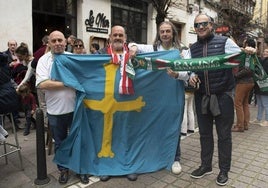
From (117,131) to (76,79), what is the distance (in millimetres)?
893

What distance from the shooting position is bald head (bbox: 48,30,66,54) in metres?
3.59

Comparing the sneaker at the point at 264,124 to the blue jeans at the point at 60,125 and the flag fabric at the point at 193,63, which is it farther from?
the blue jeans at the point at 60,125

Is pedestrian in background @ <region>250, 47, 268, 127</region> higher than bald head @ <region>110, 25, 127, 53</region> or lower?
lower

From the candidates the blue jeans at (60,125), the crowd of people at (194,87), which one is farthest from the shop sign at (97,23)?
the blue jeans at (60,125)

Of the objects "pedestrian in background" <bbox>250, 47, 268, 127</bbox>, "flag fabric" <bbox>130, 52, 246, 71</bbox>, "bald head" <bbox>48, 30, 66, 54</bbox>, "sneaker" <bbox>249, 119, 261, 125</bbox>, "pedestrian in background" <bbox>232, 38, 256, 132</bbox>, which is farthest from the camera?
"sneaker" <bbox>249, 119, 261, 125</bbox>

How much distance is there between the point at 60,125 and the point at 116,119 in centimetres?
74

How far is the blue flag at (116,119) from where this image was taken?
3736 mm

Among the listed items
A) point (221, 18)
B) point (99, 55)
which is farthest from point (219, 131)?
point (221, 18)

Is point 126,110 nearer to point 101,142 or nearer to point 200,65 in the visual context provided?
point 101,142

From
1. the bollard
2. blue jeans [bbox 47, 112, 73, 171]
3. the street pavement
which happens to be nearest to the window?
the street pavement

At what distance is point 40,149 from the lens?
368 cm

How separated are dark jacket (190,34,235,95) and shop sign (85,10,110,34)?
285 inches

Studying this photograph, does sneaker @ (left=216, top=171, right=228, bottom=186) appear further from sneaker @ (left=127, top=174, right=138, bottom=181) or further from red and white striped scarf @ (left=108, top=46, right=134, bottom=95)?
red and white striped scarf @ (left=108, top=46, right=134, bottom=95)

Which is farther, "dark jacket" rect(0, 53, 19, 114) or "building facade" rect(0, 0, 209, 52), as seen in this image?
"building facade" rect(0, 0, 209, 52)
